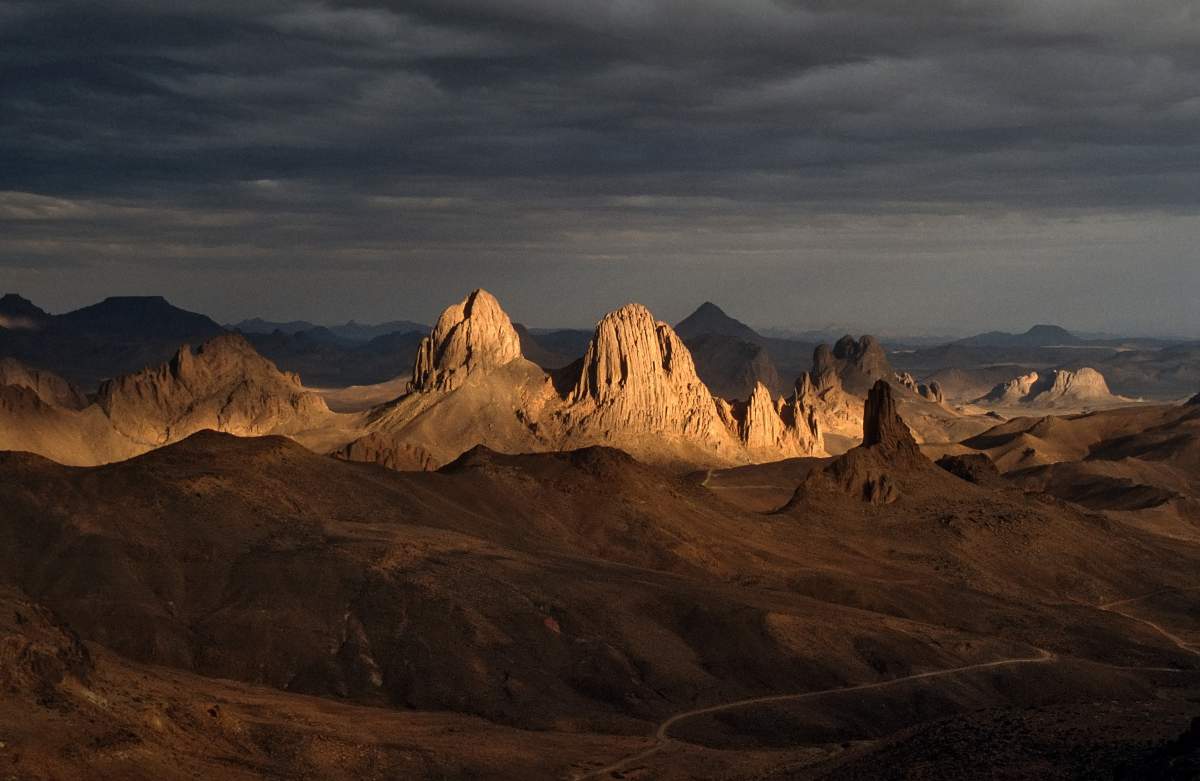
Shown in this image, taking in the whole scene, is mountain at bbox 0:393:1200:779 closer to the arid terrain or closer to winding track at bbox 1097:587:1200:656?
the arid terrain

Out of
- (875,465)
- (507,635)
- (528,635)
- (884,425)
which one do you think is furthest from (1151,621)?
(507,635)

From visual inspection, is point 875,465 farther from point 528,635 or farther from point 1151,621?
point 528,635

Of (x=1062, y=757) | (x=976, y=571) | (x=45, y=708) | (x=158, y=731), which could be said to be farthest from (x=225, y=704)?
(x=976, y=571)

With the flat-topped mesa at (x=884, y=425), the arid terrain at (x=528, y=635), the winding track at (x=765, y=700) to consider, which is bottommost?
the winding track at (x=765, y=700)

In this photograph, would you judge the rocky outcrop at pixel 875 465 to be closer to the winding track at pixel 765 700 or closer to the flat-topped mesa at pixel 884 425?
the flat-topped mesa at pixel 884 425

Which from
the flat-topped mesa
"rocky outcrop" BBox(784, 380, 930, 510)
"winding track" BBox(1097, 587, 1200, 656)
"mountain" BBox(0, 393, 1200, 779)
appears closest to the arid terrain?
"mountain" BBox(0, 393, 1200, 779)

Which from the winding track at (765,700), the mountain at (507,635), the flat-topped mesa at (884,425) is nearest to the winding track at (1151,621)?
the mountain at (507,635)
